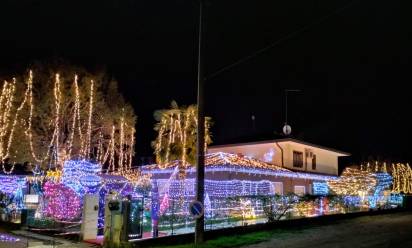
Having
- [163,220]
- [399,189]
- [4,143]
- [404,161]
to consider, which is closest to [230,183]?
[163,220]

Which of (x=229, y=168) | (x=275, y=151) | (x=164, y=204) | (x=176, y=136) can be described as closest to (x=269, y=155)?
(x=275, y=151)

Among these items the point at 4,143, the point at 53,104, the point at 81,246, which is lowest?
the point at 81,246

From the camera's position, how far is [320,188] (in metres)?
35.3

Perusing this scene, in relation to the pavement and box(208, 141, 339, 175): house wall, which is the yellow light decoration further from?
the pavement

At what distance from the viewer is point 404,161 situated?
Answer: 6894 centimetres

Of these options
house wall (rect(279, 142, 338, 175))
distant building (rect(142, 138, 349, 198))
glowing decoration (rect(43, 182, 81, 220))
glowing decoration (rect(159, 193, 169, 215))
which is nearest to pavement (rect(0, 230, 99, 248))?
glowing decoration (rect(43, 182, 81, 220))

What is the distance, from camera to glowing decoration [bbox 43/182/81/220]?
18.2 m

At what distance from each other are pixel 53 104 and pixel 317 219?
18.0 meters

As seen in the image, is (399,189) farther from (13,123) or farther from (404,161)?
(13,123)

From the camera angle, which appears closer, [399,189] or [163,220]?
[163,220]

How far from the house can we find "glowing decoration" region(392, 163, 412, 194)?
17900 mm

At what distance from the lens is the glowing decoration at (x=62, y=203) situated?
18156mm

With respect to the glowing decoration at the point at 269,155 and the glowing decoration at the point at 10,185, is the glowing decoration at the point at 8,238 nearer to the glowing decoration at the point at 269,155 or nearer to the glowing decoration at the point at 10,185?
the glowing decoration at the point at 10,185

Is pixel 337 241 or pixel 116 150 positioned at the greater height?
pixel 116 150
